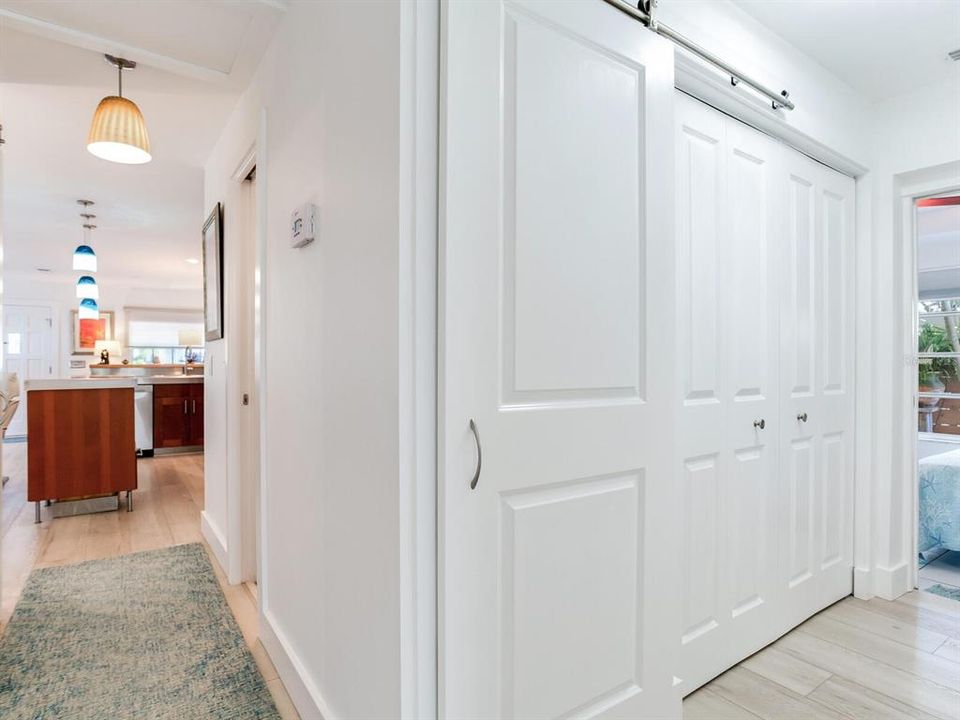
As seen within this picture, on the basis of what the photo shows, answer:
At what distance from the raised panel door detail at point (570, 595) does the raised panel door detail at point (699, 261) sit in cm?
59

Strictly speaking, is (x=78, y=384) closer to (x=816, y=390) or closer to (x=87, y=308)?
(x=87, y=308)

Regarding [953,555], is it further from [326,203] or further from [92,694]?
[92,694]

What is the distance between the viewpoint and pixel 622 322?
1.38 meters

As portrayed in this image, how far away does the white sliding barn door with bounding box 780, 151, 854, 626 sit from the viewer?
7.19ft

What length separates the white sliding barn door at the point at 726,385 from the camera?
70.7 inches

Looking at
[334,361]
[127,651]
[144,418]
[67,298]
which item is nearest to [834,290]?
[334,361]

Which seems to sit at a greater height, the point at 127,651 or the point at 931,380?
the point at 931,380

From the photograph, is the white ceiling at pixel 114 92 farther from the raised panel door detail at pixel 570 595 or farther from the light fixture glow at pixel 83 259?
the raised panel door detail at pixel 570 595

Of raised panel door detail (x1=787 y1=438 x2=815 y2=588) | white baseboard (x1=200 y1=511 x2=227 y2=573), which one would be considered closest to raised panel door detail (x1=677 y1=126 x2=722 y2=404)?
raised panel door detail (x1=787 y1=438 x2=815 y2=588)

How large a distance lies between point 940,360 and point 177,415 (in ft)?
23.2

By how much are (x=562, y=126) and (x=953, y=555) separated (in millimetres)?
3577

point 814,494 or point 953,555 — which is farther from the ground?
point 814,494

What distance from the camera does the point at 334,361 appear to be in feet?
4.66

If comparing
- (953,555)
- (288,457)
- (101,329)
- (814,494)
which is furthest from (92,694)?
(101,329)
